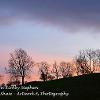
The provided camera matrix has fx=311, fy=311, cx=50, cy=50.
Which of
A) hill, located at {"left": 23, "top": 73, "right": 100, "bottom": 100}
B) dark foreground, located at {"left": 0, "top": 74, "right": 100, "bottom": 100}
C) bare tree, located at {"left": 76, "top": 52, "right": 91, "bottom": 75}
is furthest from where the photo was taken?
bare tree, located at {"left": 76, "top": 52, "right": 91, "bottom": 75}

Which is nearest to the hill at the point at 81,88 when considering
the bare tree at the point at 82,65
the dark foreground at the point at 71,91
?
the dark foreground at the point at 71,91

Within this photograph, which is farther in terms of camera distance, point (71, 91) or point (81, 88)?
point (81, 88)

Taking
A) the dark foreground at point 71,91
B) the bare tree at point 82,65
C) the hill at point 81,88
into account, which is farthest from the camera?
the bare tree at point 82,65

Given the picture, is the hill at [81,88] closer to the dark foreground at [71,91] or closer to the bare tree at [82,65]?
the dark foreground at [71,91]

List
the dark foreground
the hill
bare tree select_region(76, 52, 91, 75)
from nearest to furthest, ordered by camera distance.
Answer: the dark foreground < the hill < bare tree select_region(76, 52, 91, 75)

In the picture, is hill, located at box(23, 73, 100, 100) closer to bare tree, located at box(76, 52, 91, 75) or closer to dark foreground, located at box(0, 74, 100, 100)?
dark foreground, located at box(0, 74, 100, 100)

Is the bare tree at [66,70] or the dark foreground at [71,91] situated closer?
the dark foreground at [71,91]

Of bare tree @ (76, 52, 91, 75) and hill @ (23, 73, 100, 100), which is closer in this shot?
hill @ (23, 73, 100, 100)

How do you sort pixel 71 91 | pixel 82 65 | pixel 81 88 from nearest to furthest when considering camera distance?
pixel 71 91, pixel 81 88, pixel 82 65

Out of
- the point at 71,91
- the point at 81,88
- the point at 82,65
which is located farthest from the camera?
the point at 82,65

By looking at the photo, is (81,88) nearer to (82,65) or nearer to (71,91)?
(71,91)

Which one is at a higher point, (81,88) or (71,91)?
(81,88)

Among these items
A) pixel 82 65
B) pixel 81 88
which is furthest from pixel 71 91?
pixel 82 65

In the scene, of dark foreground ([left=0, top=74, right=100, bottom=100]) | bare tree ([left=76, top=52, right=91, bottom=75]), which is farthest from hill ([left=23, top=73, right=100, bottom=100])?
bare tree ([left=76, top=52, right=91, bottom=75])
